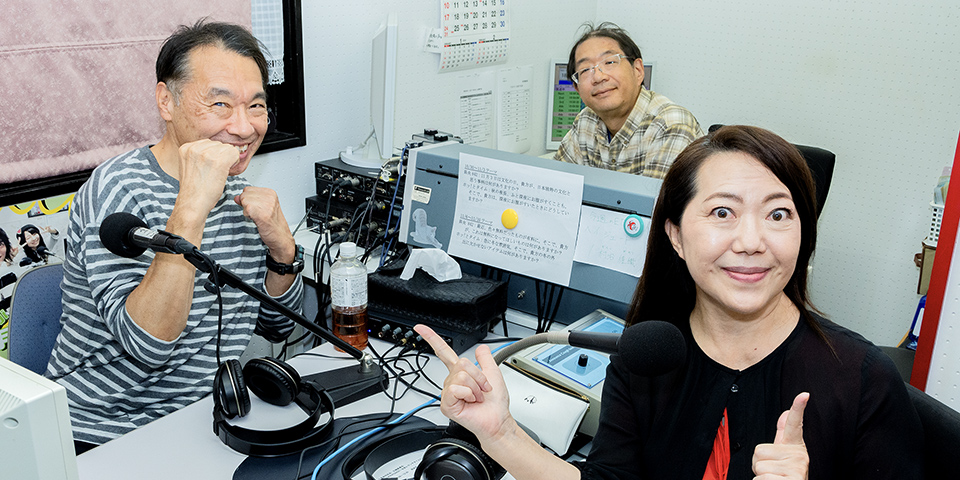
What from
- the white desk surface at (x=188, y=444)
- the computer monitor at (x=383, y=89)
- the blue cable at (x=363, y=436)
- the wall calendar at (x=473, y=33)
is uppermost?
the wall calendar at (x=473, y=33)

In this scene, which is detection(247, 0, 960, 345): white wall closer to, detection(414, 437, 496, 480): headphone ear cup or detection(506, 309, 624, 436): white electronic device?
detection(506, 309, 624, 436): white electronic device

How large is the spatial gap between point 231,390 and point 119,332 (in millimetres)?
275

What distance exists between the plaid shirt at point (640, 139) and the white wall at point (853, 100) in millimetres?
732

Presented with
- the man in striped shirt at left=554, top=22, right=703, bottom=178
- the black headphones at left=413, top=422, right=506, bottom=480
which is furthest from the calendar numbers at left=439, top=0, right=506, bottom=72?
the black headphones at left=413, top=422, right=506, bottom=480

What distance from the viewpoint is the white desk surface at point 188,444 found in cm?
119

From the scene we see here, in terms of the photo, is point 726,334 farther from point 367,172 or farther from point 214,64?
point 367,172

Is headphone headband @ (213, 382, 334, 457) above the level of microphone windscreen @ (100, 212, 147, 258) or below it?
below

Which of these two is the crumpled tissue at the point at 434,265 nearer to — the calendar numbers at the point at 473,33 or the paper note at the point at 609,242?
the paper note at the point at 609,242

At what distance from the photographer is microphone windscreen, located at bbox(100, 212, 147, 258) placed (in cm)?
104

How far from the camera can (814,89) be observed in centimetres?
312

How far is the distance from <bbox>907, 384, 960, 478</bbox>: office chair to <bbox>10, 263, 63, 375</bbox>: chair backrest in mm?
1630

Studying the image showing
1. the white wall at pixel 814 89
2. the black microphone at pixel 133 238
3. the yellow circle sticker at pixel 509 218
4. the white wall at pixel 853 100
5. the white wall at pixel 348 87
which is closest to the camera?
the black microphone at pixel 133 238

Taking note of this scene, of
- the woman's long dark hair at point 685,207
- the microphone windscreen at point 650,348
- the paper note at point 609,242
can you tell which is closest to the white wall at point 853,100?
the paper note at point 609,242

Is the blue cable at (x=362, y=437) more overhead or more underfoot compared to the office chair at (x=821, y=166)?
more underfoot
